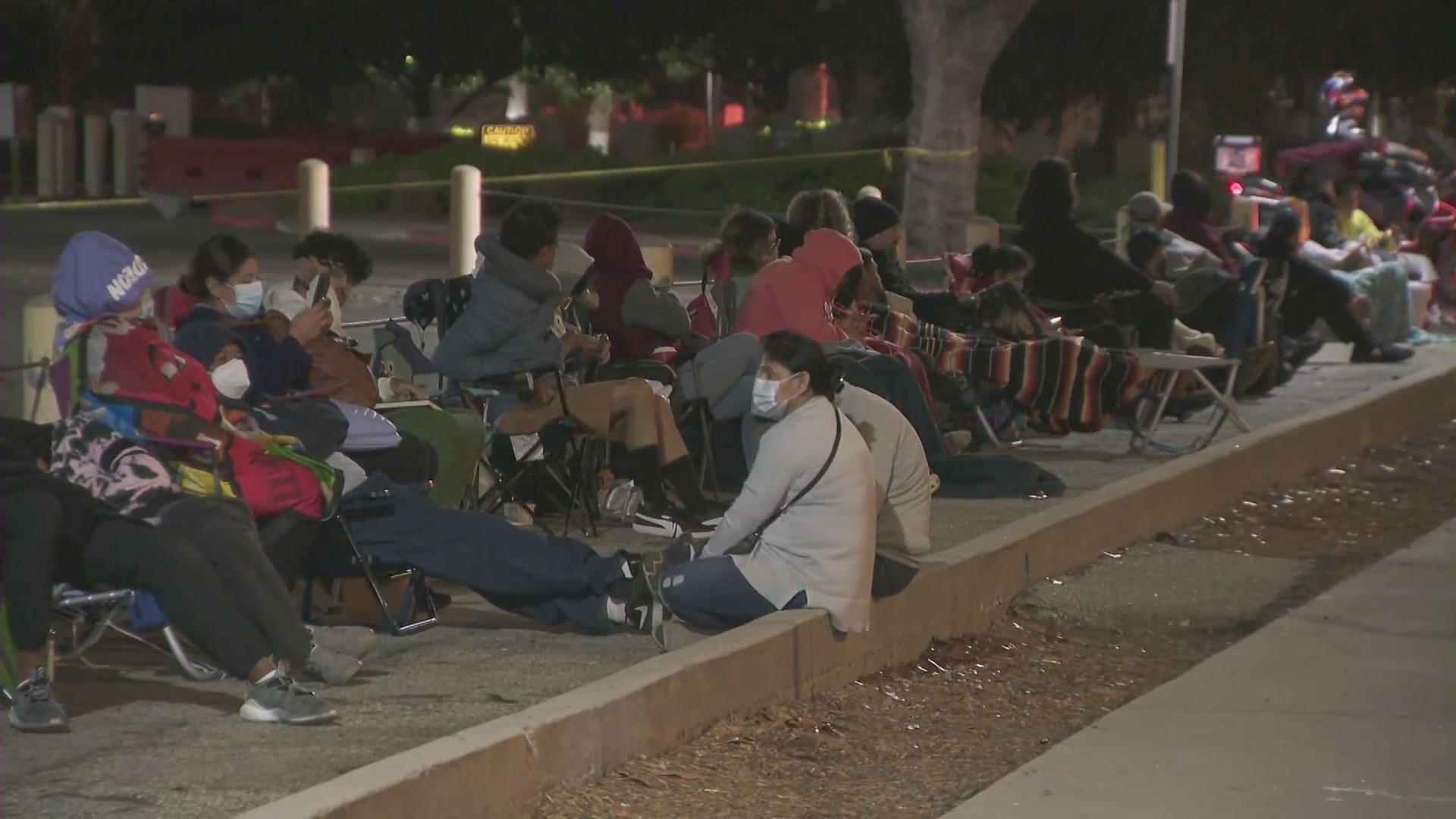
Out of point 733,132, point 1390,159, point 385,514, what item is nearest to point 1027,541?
point 385,514

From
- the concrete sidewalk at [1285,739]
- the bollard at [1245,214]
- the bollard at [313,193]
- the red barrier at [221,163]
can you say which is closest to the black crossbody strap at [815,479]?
the concrete sidewalk at [1285,739]

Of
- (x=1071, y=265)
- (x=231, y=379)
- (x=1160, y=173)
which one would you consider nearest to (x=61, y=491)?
(x=231, y=379)

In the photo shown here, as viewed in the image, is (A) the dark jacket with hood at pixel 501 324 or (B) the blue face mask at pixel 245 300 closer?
(B) the blue face mask at pixel 245 300

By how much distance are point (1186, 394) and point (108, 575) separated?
764 cm

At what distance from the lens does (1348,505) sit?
40.2ft

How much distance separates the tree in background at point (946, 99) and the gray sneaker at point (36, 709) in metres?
19.6

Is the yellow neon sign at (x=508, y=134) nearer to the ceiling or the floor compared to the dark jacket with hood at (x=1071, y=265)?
nearer to the ceiling

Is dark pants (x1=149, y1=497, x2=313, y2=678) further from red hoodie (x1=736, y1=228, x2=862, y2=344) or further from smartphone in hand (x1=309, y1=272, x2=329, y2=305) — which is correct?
red hoodie (x1=736, y1=228, x2=862, y2=344)

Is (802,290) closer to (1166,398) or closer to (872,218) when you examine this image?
(872,218)

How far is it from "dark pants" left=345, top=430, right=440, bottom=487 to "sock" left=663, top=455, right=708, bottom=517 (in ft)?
4.37

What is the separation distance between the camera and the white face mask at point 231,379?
729cm

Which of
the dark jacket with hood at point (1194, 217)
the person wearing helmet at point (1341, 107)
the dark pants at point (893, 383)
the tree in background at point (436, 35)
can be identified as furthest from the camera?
the tree in background at point (436, 35)

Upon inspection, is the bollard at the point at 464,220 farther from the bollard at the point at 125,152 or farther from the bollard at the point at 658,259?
the bollard at the point at 125,152

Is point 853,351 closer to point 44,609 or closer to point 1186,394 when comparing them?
point 1186,394
